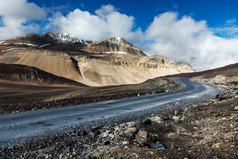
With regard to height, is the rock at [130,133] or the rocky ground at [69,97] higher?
the rock at [130,133]

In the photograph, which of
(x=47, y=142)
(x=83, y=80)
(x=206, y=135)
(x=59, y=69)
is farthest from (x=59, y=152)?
(x=59, y=69)

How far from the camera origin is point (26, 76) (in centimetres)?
7162

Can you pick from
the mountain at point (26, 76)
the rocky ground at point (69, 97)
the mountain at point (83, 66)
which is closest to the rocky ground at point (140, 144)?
the rocky ground at point (69, 97)

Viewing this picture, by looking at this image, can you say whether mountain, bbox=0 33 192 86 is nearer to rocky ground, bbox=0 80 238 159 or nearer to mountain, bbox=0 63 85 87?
mountain, bbox=0 63 85 87

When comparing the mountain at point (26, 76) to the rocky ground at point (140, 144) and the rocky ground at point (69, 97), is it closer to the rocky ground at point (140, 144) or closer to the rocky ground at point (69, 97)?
the rocky ground at point (69, 97)

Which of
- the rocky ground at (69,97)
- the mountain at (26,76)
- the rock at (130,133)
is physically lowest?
the rocky ground at (69,97)

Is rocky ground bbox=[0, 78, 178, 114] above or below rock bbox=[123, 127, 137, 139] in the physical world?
below

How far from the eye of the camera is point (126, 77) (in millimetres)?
111312

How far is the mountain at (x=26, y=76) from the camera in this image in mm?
68244

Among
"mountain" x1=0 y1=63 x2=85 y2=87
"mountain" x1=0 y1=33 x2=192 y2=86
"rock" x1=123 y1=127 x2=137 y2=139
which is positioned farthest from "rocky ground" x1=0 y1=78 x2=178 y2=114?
"mountain" x1=0 y1=33 x2=192 y2=86

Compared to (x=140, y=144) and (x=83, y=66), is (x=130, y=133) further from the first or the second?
(x=83, y=66)

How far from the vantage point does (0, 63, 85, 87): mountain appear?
6824cm

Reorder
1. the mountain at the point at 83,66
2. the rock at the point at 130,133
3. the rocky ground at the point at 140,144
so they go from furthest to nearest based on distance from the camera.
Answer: the mountain at the point at 83,66
the rock at the point at 130,133
the rocky ground at the point at 140,144

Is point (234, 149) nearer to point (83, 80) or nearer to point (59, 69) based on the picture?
point (83, 80)
